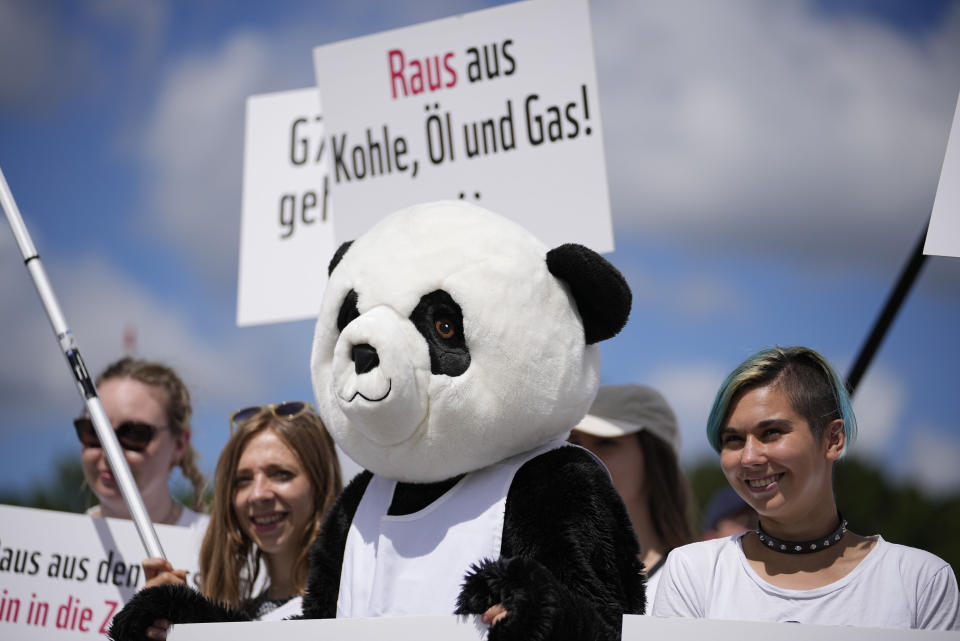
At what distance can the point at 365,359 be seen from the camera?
8.33 ft

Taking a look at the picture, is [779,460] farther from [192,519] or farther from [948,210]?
[192,519]

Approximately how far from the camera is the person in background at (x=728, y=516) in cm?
450

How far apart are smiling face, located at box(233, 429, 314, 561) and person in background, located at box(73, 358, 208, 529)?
1.53ft

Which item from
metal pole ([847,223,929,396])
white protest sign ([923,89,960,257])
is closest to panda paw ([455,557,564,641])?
white protest sign ([923,89,960,257])

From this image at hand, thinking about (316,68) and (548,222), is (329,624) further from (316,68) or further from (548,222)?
(316,68)

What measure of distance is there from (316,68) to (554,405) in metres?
2.20

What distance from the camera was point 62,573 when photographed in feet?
13.3

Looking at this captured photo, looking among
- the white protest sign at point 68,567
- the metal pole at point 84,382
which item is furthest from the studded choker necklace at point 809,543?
the white protest sign at point 68,567

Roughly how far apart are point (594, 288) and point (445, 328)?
1.15 ft

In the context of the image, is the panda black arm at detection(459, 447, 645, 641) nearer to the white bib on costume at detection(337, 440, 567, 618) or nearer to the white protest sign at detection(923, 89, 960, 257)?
the white bib on costume at detection(337, 440, 567, 618)

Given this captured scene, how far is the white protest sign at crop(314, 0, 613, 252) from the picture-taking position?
12.8 feet

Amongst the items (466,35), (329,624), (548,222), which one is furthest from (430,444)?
(466,35)

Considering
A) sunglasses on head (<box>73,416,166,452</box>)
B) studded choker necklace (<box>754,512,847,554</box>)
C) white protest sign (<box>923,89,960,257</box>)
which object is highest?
white protest sign (<box>923,89,960,257</box>)

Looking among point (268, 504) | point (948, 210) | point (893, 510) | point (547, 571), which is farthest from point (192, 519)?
point (893, 510)
